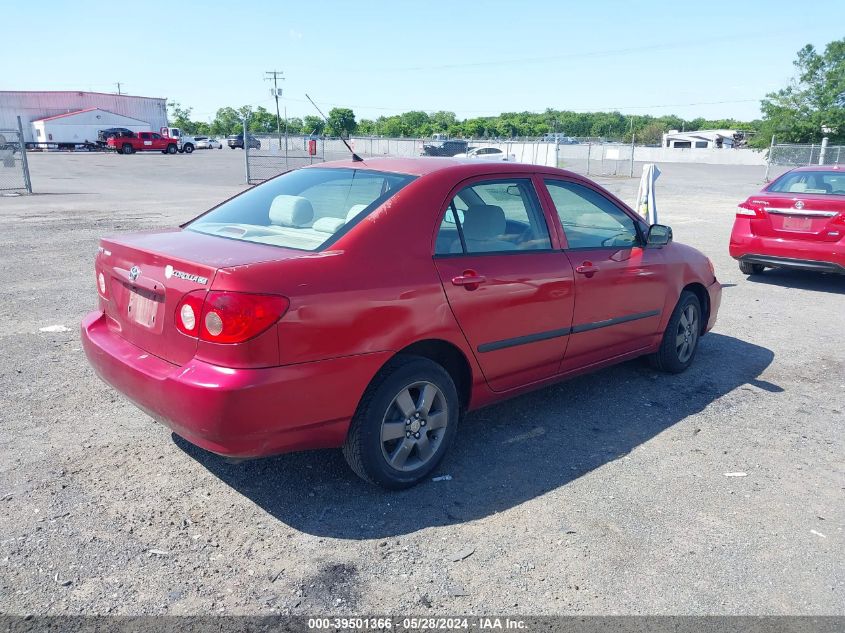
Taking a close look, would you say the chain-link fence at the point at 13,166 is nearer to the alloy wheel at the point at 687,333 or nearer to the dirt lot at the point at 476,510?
the dirt lot at the point at 476,510

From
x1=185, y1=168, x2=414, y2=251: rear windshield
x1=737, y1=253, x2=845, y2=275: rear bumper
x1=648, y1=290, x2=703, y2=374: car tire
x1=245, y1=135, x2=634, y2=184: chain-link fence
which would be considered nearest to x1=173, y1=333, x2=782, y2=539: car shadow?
x1=648, y1=290, x2=703, y2=374: car tire

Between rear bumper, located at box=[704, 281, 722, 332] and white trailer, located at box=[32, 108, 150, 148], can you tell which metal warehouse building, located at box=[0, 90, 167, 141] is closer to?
white trailer, located at box=[32, 108, 150, 148]

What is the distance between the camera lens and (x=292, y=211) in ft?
12.8

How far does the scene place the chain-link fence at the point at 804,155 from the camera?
33.5 metres

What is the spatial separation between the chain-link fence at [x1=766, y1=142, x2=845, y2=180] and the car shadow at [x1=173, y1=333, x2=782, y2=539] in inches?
1256

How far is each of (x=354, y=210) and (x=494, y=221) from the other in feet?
2.94

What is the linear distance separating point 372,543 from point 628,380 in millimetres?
2980

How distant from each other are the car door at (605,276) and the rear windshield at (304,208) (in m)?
1.24

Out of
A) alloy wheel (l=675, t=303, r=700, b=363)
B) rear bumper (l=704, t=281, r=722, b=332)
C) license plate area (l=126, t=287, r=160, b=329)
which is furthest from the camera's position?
rear bumper (l=704, t=281, r=722, b=332)

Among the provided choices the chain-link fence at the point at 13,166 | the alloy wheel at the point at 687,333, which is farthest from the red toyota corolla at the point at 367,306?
the chain-link fence at the point at 13,166

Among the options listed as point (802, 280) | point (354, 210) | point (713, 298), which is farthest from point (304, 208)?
point (802, 280)

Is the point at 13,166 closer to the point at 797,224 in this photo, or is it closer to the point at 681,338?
the point at 797,224

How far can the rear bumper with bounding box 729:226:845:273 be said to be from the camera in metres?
8.52

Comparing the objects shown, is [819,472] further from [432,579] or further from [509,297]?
[432,579]
